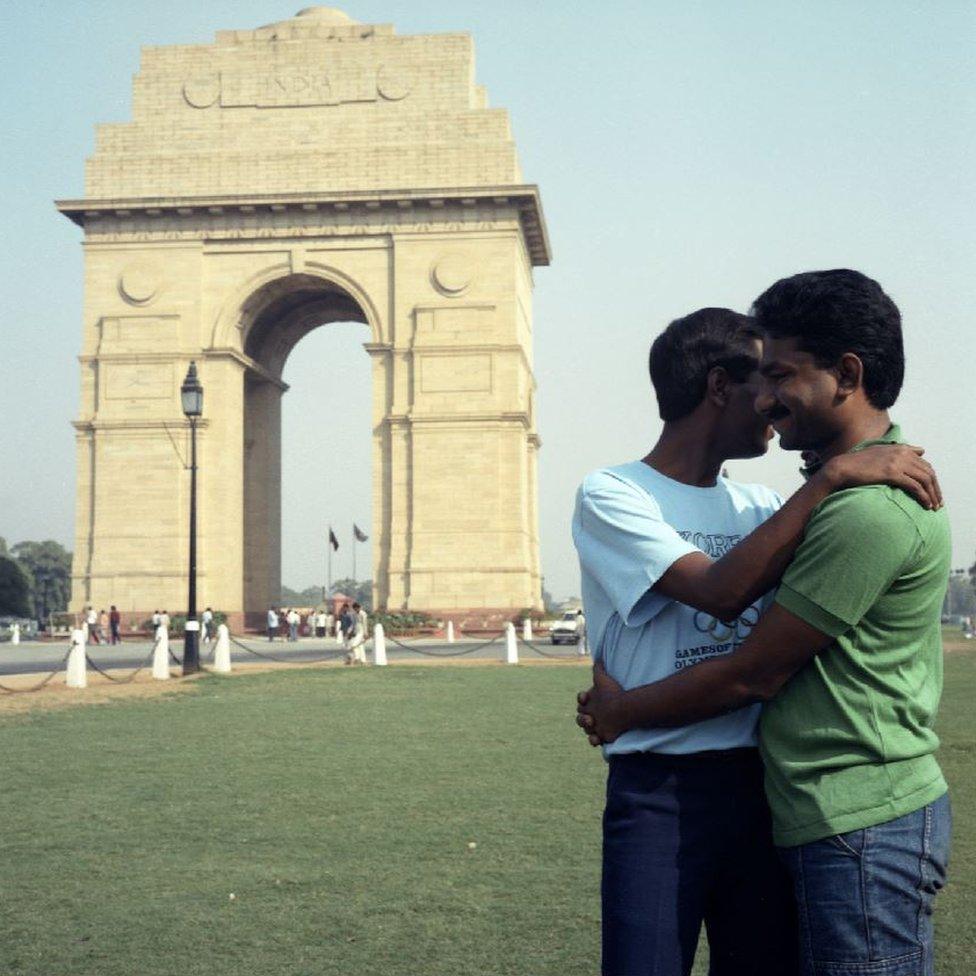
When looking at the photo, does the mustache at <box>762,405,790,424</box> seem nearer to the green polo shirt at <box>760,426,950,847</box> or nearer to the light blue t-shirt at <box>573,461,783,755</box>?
the green polo shirt at <box>760,426,950,847</box>

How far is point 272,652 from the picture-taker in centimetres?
3181

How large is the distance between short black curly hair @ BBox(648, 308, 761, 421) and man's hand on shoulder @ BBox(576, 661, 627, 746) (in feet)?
1.94

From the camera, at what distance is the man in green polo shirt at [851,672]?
2549mm

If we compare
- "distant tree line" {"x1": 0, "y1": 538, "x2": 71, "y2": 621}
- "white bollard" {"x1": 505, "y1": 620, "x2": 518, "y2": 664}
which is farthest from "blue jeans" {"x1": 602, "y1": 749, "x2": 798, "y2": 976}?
"distant tree line" {"x1": 0, "y1": 538, "x2": 71, "y2": 621}

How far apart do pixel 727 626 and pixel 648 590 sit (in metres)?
0.18

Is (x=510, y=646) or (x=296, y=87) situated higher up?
(x=296, y=87)

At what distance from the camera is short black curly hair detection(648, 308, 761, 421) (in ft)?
10.1

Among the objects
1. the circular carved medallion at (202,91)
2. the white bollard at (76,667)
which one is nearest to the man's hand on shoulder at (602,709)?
the white bollard at (76,667)

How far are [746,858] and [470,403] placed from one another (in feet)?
115

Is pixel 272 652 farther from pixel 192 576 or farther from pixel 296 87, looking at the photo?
pixel 296 87

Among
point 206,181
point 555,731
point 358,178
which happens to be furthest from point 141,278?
point 555,731

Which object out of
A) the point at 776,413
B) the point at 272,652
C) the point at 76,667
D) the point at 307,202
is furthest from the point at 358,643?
the point at 776,413

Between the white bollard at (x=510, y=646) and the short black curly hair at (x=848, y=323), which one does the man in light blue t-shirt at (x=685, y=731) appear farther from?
the white bollard at (x=510, y=646)

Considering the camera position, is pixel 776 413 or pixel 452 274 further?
pixel 452 274
